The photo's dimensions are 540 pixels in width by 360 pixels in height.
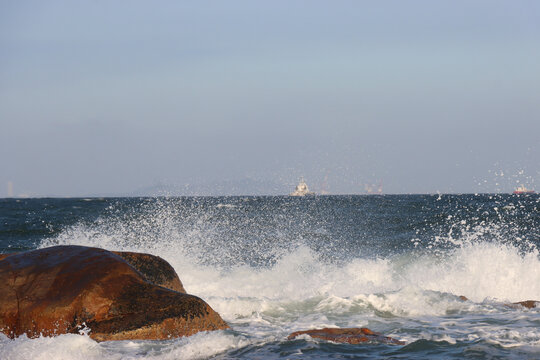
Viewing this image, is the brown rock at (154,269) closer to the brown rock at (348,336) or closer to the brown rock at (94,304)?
the brown rock at (94,304)

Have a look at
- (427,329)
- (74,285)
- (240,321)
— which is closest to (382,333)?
(427,329)

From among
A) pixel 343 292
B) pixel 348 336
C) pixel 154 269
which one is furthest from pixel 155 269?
pixel 343 292

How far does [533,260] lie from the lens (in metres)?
12.9

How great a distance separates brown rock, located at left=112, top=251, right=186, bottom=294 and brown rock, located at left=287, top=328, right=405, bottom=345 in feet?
8.54

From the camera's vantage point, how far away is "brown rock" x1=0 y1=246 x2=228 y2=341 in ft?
20.6

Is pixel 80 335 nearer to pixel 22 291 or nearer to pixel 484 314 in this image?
pixel 22 291

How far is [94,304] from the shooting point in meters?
6.46

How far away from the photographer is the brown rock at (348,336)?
604 cm

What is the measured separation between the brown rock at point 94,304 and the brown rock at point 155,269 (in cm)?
112

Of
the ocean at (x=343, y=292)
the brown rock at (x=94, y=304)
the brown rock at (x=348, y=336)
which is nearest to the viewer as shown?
the ocean at (x=343, y=292)

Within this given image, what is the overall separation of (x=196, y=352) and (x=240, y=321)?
218cm

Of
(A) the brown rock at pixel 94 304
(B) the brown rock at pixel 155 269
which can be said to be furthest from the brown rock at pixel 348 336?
(B) the brown rock at pixel 155 269

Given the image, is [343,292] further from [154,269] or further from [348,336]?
[348,336]

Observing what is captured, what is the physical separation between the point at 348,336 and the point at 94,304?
2.97m
